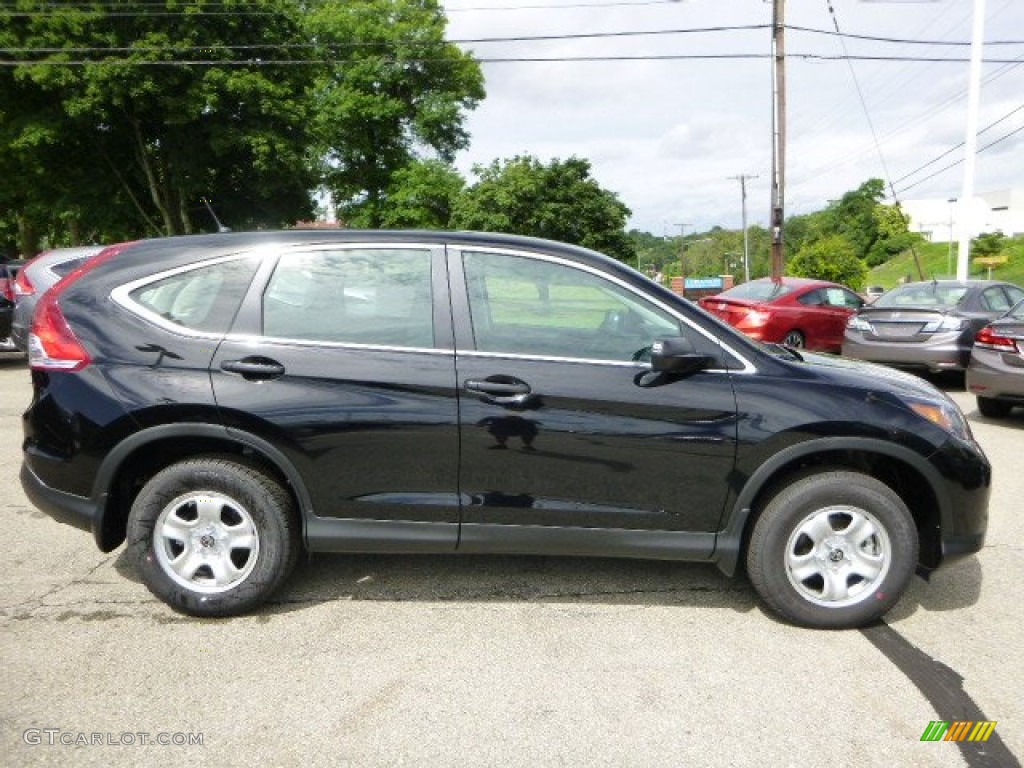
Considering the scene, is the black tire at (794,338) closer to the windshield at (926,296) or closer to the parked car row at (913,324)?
the parked car row at (913,324)

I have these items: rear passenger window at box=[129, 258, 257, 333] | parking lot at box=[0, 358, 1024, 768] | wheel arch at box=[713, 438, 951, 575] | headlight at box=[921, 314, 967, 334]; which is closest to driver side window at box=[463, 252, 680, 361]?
wheel arch at box=[713, 438, 951, 575]

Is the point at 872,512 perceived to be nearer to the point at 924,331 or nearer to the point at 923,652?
the point at 923,652

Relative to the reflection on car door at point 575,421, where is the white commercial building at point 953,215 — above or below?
above

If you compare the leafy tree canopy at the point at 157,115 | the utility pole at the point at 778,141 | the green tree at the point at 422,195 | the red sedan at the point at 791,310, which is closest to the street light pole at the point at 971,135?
the utility pole at the point at 778,141

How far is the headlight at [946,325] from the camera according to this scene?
8.86 meters

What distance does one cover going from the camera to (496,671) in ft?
9.22

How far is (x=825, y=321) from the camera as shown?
11.7 m

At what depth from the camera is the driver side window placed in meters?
3.11

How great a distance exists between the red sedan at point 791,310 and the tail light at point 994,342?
3.88 meters

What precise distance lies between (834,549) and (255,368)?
265 cm

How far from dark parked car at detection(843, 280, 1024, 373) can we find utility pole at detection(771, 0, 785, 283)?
917cm

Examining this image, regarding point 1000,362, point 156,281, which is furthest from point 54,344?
point 1000,362

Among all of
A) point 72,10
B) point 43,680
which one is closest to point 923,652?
point 43,680

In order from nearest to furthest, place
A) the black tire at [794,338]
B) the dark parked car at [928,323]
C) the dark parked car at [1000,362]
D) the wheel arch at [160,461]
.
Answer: the wheel arch at [160,461]
the dark parked car at [1000,362]
the dark parked car at [928,323]
the black tire at [794,338]
